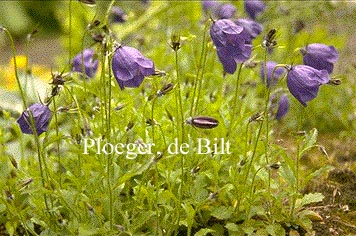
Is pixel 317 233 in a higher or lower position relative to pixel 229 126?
lower

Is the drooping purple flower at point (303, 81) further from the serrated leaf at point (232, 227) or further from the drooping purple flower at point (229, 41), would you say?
the serrated leaf at point (232, 227)

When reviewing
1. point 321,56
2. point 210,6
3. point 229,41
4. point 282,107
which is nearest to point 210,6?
point 210,6

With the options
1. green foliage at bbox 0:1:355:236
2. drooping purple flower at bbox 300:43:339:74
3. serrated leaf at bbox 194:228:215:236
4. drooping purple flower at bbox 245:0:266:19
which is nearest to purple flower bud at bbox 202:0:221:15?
drooping purple flower at bbox 245:0:266:19

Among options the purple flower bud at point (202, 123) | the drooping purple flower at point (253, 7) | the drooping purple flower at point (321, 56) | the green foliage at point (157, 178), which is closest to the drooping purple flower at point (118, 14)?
the drooping purple flower at point (253, 7)

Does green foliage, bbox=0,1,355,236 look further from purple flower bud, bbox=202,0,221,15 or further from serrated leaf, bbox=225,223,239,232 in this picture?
purple flower bud, bbox=202,0,221,15

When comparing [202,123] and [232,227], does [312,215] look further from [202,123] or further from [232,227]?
[202,123]

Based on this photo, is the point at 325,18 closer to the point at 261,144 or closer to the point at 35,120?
the point at 261,144

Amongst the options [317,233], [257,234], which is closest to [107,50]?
[257,234]
